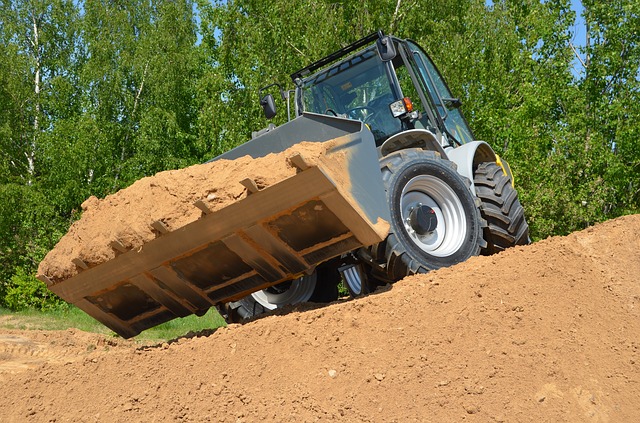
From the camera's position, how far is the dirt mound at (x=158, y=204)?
4.38 m

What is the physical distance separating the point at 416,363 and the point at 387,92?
10.0ft

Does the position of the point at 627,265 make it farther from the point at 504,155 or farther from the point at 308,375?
the point at 504,155

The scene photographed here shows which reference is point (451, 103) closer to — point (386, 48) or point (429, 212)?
point (386, 48)

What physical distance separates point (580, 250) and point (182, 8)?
73.6 ft

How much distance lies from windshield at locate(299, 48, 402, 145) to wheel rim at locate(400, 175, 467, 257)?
0.88m

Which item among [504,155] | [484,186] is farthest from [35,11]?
[484,186]

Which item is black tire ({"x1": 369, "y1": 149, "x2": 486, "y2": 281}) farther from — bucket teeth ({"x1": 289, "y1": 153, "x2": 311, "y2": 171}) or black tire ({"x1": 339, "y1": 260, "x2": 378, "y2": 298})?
A: bucket teeth ({"x1": 289, "y1": 153, "x2": 311, "y2": 171})

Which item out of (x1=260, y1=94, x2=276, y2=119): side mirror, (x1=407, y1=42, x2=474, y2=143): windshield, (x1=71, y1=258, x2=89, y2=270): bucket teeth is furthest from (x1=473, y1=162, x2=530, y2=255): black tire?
(x1=71, y1=258, x2=89, y2=270): bucket teeth

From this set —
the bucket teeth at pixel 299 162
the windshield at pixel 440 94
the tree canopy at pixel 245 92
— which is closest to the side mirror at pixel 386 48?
the windshield at pixel 440 94

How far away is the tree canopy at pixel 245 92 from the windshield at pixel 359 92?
8.13 m

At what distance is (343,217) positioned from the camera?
14.5 ft

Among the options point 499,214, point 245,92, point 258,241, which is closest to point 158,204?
point 258,241

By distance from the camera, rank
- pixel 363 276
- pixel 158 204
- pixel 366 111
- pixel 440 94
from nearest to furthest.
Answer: pixel 158 204
pixel 363 276
pixel 366 111
pixel 440 94

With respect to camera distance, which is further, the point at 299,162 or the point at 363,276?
the point at 363,276
